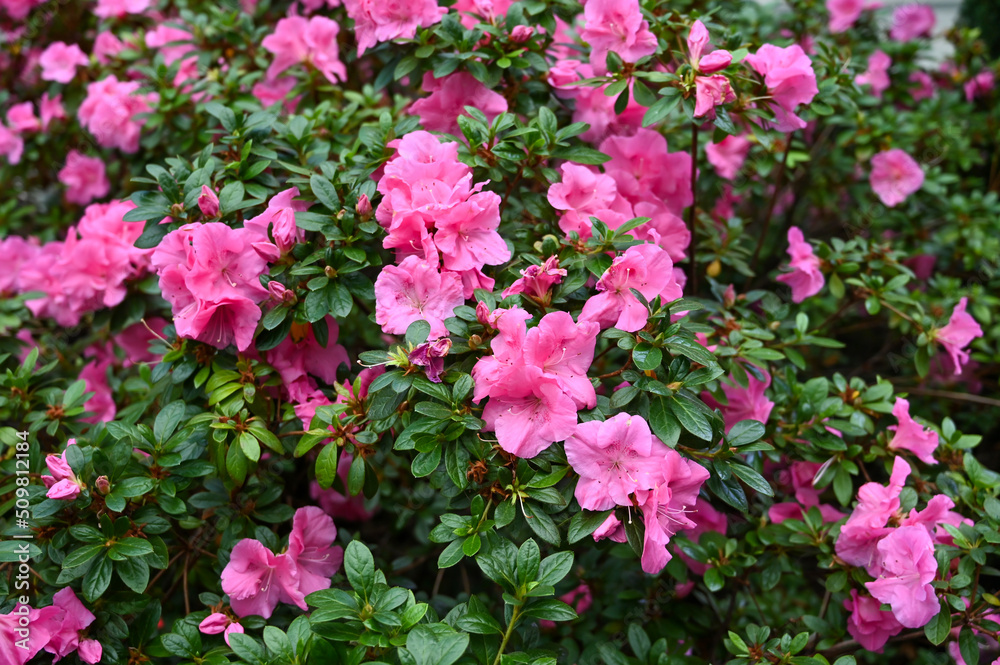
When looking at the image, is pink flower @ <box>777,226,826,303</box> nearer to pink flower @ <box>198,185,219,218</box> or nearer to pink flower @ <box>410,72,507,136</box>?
pink flower @ <box>410,72,507,136</box>

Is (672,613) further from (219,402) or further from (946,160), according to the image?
(946,160)

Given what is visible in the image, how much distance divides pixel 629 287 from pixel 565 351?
184 millimetres

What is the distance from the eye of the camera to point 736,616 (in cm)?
198

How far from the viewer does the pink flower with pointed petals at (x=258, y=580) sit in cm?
142

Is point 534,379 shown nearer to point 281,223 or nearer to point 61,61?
point 281,223

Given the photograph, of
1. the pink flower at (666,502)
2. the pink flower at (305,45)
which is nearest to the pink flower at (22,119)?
the pink flower at (305,45)

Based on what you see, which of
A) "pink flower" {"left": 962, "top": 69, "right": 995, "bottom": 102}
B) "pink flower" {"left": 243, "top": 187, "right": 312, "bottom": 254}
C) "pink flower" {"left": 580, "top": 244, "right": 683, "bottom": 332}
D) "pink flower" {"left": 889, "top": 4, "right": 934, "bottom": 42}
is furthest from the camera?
"pink flower" {"left": 889, "top": 4, "right": 934, "bottom": 42}

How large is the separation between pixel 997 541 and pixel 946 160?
6.02 ft

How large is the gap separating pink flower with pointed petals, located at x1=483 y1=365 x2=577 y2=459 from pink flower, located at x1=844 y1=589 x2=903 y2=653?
76 centimetres

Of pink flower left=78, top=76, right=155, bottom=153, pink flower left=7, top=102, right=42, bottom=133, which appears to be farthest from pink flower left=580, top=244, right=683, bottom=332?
pink flower left=7, top=102, right=42, bottom=133

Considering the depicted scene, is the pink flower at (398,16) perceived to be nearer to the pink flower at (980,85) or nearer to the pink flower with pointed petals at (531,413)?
the pink flower with pointed petals at (531,413)

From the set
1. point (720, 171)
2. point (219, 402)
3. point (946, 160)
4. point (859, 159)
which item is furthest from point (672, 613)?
point (946, 160)

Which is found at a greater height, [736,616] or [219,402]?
[219,402]

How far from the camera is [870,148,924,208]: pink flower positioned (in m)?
2.35
